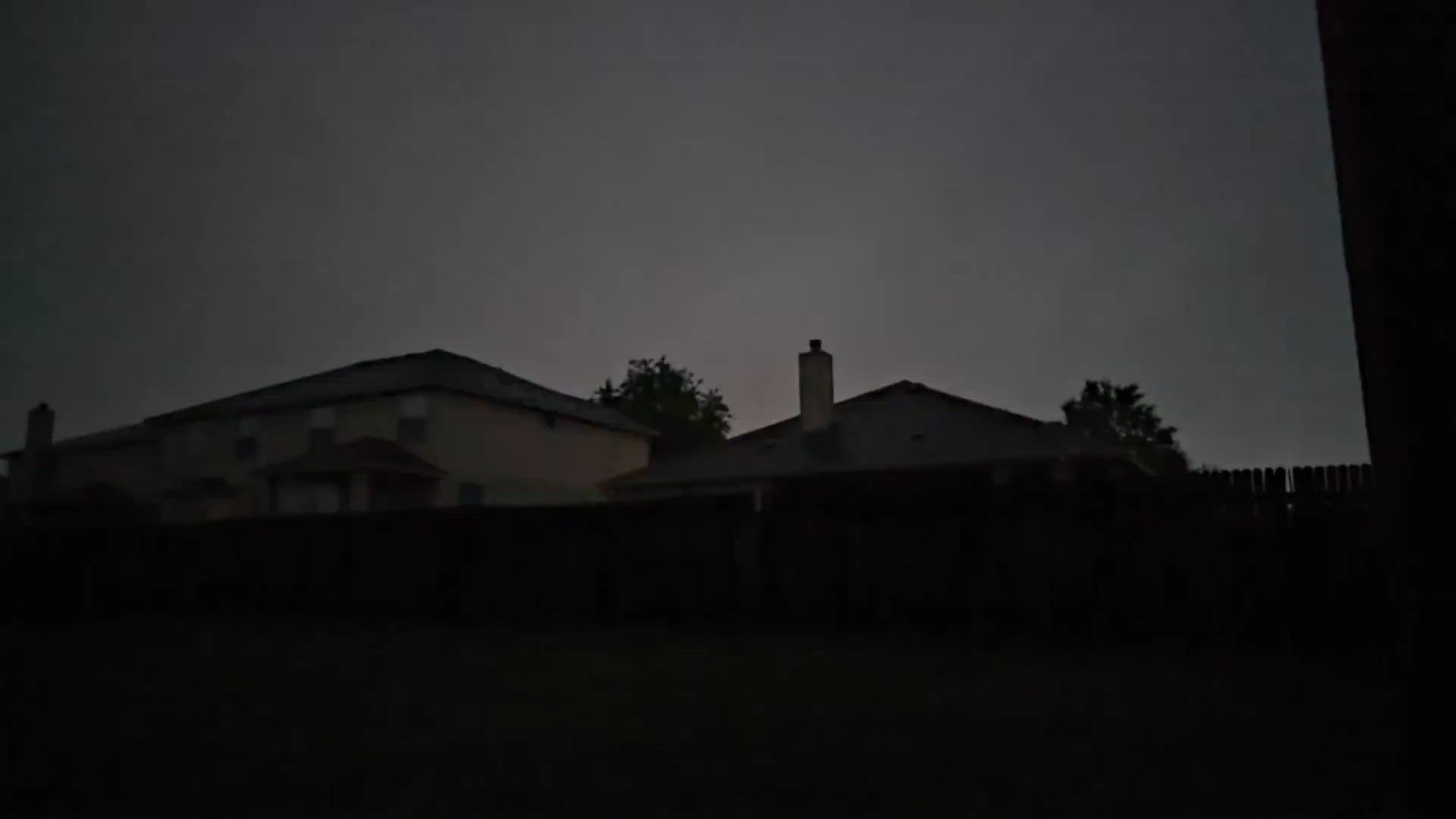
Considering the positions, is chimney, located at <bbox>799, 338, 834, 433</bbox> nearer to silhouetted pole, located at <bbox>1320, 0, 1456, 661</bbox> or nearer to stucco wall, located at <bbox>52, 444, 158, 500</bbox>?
silhouetted pole, located at <bbox>1320, 0, 1456, 661</bbox>

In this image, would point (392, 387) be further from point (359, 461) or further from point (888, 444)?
point (888, 444)

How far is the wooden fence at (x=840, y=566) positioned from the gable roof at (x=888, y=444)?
12273 mm

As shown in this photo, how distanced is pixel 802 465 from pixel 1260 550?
15627 millimetres

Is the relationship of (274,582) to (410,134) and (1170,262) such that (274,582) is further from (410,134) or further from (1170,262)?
(1170,262)

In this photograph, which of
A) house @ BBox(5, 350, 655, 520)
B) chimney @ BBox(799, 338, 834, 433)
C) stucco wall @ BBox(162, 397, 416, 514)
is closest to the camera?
chimney @ BBox(799, 338, 834, 433)

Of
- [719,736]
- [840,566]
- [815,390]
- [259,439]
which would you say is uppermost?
[259,439]

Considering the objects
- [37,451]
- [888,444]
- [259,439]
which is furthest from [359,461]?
[37,451]

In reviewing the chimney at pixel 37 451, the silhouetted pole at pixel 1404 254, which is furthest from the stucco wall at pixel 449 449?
the silhouetted pole at pixel 1404 254

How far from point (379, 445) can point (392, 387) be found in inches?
84.9

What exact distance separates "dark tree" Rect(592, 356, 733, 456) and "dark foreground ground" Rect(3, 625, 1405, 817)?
2213 inches

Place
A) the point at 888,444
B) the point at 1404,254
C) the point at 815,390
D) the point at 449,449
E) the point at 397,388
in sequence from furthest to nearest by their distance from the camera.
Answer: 1. the point at 449,449
2. the point at 397,388
3. the point at 815,390
4. the point at 888,444
5. the point at 1404,254

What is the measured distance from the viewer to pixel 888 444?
2338 cm

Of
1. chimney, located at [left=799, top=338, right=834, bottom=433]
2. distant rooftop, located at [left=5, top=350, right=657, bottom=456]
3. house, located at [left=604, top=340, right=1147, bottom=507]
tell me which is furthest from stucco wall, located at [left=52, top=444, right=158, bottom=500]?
chimney, located at [left=799, top=338, right=834, bottom=433]

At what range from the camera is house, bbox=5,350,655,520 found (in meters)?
29.1
